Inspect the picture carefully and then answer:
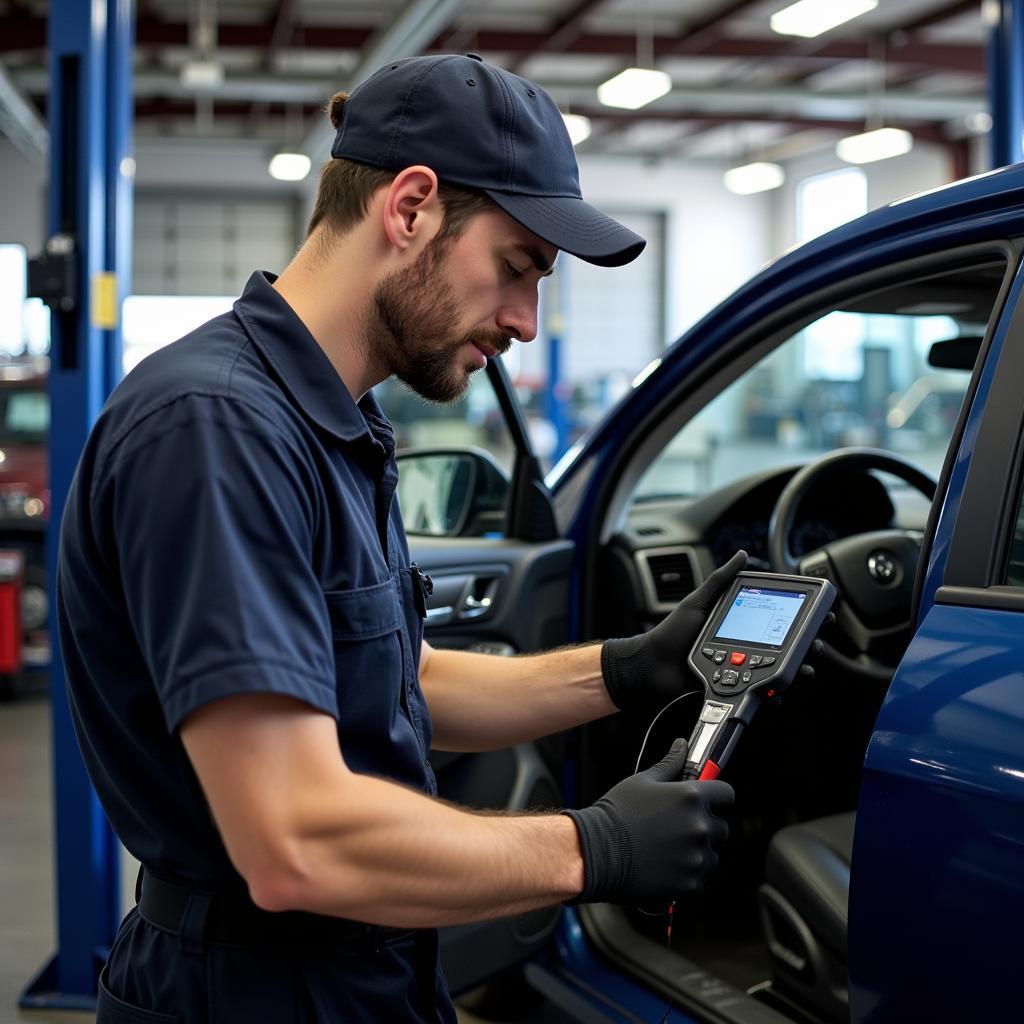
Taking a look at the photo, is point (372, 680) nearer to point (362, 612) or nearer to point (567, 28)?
point (362, 612)

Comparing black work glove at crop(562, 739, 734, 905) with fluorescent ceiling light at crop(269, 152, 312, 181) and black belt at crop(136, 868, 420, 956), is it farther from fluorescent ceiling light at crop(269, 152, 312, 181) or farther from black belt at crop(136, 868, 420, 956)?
fluorescent ceiling light at crop(269, 152, 312, 181)

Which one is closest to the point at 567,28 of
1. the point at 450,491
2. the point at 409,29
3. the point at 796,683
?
the point at 409,29

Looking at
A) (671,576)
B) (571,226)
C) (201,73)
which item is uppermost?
(201,73)

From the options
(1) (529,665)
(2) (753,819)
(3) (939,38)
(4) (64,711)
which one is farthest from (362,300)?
(3) (939,38)

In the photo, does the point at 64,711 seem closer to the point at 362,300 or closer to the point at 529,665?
the point at 529,665

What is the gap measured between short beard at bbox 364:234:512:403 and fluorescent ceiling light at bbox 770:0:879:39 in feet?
29.4

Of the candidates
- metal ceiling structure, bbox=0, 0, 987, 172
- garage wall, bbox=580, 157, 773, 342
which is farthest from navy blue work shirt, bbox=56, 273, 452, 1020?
garage wall, bbox=580, 157, 773, 342

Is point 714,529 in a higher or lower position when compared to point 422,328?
lower

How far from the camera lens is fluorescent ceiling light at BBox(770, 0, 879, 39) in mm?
9508

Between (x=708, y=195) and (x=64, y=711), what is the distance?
62.1 feet

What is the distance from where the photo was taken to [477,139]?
4.66 ft

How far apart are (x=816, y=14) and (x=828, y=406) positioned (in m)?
4.86

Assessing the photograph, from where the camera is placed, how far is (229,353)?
4.40 feet

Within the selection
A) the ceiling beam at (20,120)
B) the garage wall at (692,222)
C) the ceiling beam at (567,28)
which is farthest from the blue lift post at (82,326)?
the garage wall at (692,222)
